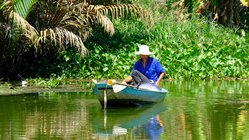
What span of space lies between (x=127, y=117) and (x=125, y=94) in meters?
0.84

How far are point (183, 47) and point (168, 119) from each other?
1023 cm

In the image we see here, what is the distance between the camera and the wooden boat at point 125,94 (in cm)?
1319

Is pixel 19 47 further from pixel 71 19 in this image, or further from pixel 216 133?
pixel 216 133

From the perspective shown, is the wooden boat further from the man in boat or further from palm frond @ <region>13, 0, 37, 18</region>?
palm frond @ <region>13, 0, 37, 18</region>

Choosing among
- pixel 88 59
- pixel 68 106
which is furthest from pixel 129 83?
pixel 88 59

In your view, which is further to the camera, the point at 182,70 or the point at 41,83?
the point at 182,70

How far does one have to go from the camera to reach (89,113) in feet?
42.9

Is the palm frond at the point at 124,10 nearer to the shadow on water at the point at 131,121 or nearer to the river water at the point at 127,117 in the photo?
the river water at the point at 127,117

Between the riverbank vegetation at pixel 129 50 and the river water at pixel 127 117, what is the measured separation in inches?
129

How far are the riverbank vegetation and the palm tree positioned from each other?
0.03 m

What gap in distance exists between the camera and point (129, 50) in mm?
21703

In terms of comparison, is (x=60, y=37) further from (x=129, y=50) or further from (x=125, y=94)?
(x=125, y=94)

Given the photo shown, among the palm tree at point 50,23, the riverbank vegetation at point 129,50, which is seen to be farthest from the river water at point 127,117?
the riverbank vegetation at point 129,50

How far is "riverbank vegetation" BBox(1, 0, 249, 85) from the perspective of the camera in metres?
19.7
